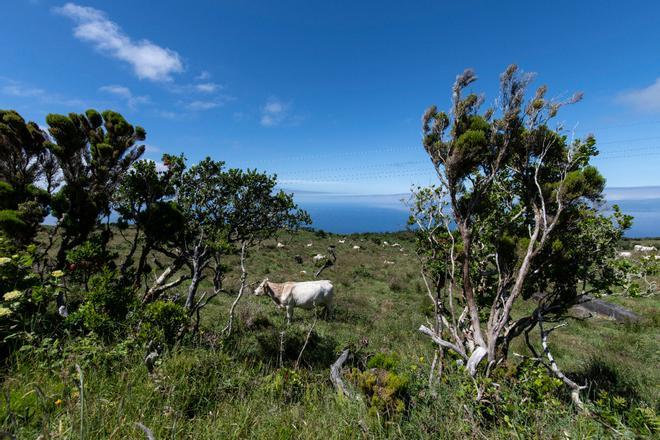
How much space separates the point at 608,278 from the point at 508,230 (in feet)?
6.72

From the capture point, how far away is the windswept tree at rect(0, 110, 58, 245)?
789 cm

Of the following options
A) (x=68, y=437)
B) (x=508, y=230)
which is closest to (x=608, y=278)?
(x=508, y=230)

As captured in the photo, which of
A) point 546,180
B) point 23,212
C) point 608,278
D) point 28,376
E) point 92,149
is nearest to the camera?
point 28,376

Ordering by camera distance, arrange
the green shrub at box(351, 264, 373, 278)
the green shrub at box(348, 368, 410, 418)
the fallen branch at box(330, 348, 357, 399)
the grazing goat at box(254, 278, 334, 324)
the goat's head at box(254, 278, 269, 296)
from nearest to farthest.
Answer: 1. the green shrub at box(348, 368, 410, 418)
2. the fallen branch at box(330, 348, 357, 399)
3. the grazing goat at box(254, 278, 334, 324)
4. the goat's head at box(254, 278, 269, 296)
5. the green shrub at box(351, 264, 373, 278)

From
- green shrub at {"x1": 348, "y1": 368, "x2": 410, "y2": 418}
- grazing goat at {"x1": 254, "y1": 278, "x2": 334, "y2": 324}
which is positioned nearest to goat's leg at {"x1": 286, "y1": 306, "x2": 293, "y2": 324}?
grazing goat at {"x1": 254, "y1": 278, "x2": 334, "y2": 324}

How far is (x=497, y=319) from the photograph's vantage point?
6.18 m

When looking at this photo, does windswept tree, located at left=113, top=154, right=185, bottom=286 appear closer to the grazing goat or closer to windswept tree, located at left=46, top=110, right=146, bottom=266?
windswept tree, located at left=46, top=110, right=146, bottom=266

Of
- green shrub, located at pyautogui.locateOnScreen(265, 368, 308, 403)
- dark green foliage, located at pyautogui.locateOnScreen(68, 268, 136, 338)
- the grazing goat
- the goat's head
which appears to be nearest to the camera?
green shrub, located at pyautogui.locateOnScreen(265, 368, 308, 403)

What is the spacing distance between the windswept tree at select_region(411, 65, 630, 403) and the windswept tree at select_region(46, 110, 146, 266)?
965cm

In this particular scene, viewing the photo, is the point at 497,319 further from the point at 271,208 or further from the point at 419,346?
the point at 271,208

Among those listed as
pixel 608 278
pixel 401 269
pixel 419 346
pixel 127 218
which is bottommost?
pixel 401 269

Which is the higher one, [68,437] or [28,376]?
[68,437]

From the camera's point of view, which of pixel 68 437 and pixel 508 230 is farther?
pixel 508 230

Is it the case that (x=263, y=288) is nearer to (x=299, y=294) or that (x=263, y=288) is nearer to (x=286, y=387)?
(x=299, y=294)
